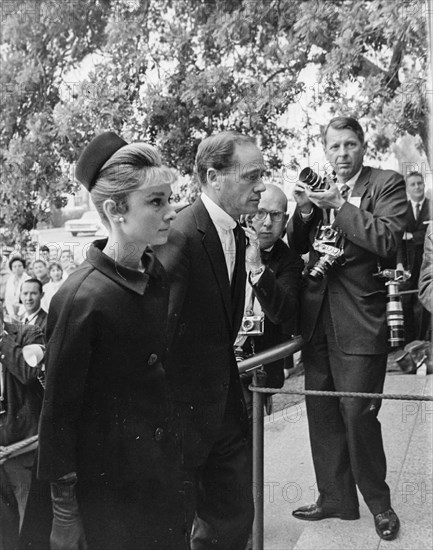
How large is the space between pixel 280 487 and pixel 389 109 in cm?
202

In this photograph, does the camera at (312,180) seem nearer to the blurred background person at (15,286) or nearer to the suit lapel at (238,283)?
the suit lapel at (238,283)

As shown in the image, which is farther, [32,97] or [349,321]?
[32,97]

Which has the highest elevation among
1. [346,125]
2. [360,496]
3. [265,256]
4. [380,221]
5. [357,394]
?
[346,125]

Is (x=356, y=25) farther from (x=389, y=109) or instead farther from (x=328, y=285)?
(x=328, y=285)

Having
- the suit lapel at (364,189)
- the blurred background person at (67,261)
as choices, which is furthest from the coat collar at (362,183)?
the blurred background person at (67,261)

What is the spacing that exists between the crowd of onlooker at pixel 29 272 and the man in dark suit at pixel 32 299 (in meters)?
0.02

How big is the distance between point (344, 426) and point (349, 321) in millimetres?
453

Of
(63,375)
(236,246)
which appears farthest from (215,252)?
(63,375)

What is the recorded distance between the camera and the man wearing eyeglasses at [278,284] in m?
2.86

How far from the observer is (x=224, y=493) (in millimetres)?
2479

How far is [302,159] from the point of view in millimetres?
3586

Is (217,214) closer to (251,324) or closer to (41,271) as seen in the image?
(251,324)

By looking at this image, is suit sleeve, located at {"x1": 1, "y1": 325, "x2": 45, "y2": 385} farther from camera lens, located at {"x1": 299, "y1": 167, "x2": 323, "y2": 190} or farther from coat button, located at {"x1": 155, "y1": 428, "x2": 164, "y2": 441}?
camera lens, located at {"x1": 299, "y1": 167, "x2": 323, "y2": 190}

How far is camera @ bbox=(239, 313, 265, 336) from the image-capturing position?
2852 mm
